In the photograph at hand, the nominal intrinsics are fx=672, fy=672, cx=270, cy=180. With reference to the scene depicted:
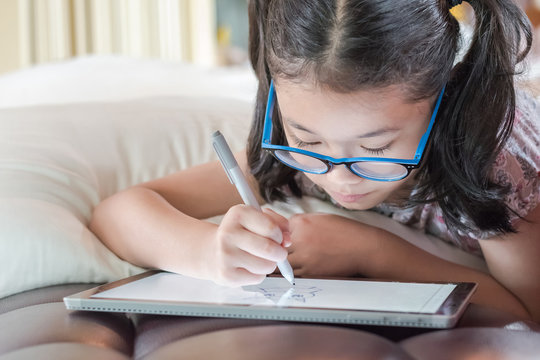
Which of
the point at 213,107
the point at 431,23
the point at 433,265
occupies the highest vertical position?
the point at 431,23

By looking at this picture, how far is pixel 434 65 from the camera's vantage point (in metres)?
0.75

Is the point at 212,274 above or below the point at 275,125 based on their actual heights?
below

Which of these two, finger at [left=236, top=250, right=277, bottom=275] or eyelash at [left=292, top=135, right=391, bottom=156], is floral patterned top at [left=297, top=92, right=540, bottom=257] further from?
finger at [left=236, top=250, right=277, bottom=275]

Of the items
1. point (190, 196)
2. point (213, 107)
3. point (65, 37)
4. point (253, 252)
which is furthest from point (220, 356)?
point (65, 37)

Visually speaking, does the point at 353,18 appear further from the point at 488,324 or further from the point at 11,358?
the point at 11,358

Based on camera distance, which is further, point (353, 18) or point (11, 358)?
point (353, 18)

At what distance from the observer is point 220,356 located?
500 millimetres

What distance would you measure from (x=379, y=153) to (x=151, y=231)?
0.96 ft

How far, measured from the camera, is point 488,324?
0.60 m

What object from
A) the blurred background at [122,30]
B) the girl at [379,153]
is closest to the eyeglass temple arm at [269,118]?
the girl at [379,153]

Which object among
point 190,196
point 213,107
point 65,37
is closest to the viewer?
point 190,196

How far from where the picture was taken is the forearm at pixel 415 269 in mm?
807

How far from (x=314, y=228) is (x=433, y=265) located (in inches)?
6.0

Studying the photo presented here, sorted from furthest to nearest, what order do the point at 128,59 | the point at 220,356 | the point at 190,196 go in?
the point at 128,59 → the point at 190,196 → the point at 220,356
